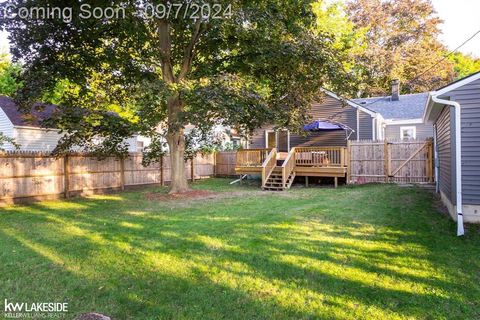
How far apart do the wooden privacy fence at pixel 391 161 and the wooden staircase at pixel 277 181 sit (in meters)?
2.46

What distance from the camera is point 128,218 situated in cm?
721

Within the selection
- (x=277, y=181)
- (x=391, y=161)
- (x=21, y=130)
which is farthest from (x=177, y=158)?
(x=21, y=130)

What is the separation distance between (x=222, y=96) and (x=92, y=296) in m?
6.30

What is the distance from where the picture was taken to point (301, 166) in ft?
46.8

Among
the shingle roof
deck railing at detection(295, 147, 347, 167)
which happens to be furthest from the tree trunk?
the shingle roof

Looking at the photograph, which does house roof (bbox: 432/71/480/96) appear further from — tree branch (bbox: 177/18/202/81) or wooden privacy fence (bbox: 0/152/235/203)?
wooden privacy fence (bbox: 0/152/235/203)

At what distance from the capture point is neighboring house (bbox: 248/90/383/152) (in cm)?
1554

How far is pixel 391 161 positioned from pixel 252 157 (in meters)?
5.79

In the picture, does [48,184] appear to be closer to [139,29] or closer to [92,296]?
[139,29]

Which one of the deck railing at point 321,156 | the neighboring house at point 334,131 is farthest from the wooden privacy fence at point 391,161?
the neighboring house at point 334,131

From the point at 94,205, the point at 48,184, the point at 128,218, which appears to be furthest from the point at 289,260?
the point at 48,184

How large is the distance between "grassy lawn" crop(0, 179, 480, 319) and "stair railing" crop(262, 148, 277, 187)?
6.29 meters

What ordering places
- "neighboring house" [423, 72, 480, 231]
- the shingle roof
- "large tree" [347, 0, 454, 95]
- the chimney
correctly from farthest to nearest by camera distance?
"large tree" [347, 0, 454, 95]
the chimney
the shingle roof
"neighboring house" [423, 72, 480, 231]

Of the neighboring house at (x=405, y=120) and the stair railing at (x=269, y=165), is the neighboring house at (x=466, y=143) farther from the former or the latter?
the neighboring house at (x=405, y=120)
